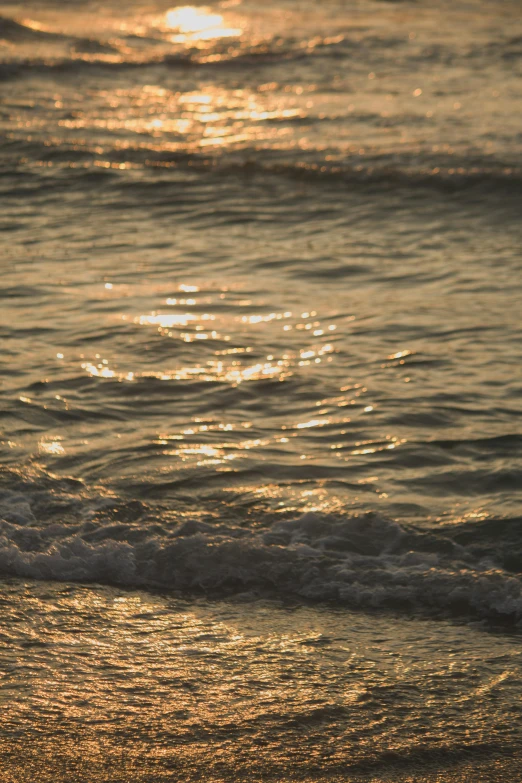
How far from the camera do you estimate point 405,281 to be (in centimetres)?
843

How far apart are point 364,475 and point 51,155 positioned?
8.66m

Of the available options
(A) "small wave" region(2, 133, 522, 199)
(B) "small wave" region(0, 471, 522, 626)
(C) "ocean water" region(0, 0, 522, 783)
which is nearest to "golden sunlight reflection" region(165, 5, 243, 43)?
(C) "ocean water" region(0, 0, 522, 783)

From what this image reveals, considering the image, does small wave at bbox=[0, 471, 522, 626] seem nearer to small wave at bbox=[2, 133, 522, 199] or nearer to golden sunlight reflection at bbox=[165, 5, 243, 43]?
small wave at bbox=[2, 133, 522, 199]

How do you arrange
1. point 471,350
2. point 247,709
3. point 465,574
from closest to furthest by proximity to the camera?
point 247,709, point 465,574, point 471,350

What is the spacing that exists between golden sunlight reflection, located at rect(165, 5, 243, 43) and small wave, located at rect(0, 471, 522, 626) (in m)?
17.3

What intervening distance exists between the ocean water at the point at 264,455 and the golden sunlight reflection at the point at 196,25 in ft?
26.7

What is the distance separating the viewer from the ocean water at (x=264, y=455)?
3646mm

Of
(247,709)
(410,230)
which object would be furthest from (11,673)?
(410,230)

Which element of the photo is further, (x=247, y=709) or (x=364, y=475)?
(x=364, y=475)

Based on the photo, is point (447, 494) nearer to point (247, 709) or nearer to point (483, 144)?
point (247, 709)

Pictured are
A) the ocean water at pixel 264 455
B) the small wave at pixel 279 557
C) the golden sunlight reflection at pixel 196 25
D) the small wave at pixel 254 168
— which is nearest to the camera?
the ocean water at pixel 264 455

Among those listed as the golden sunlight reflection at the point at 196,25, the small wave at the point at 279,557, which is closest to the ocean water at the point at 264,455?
the small wave at the point at 279,557

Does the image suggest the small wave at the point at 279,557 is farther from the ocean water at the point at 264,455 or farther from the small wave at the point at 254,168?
the small wave at the point at 254,168

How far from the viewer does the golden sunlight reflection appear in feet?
69.2
